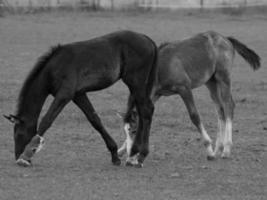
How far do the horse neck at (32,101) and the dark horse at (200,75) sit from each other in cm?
135

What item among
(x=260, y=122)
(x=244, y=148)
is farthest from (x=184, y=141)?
(x=260, y=122)

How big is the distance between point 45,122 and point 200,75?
2.76 meters

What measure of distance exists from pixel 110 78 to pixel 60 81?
68 centimetres

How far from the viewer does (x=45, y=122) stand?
9.99m

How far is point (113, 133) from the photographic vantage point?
43.4 ft

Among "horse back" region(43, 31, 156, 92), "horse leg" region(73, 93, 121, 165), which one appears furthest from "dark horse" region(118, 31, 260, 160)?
"horse back" region(43, 31, 156, 92)

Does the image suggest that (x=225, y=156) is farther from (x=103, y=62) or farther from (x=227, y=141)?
(x=103, y=62)

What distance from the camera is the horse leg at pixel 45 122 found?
32.7 ft

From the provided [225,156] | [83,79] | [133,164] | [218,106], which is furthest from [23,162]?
[218,106]

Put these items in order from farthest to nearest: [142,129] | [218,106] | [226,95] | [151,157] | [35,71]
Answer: [218,106], [226,95], [151,157], [142,129], [35,71]

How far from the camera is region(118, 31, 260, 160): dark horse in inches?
444

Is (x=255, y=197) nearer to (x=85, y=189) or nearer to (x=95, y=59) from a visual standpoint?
(x=85, y=189)

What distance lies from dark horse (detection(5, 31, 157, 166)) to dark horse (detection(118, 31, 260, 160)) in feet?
1.50

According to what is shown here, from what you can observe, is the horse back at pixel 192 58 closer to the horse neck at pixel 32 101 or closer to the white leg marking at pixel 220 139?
the white leg marking at pixel 220 139
